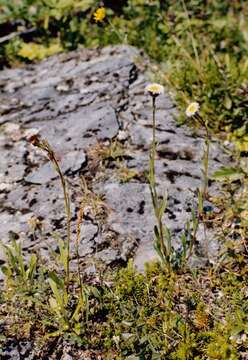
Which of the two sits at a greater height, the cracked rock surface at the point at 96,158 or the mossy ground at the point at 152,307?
the cracked rock surface at the point at 96,158

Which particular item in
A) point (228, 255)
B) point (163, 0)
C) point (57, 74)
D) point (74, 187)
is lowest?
point (228, 255)

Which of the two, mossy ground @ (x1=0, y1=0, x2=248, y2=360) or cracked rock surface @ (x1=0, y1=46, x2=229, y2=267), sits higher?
cracked rock surface @ (x1=0, y1=46, x2=229, y2=267)

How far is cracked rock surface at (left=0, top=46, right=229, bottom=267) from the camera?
121 inches

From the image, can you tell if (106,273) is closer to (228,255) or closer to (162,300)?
(162,300)

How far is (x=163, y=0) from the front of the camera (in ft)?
17.1

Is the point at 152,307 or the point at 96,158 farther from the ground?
the point at 96,158

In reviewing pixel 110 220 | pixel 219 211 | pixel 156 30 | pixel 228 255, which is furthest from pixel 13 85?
pixel 228 255

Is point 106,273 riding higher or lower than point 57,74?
lower

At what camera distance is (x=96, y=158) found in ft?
11.9

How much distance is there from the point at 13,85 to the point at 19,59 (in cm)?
63

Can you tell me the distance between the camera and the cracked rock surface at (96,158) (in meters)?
3.07

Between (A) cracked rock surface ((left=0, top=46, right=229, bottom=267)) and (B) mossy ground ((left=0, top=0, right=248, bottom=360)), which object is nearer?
(B) mossy ground ((left=0, top=0, right=248, bottom=360))

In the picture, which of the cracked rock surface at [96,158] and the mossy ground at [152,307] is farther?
the cracked rock surface at [96,158]

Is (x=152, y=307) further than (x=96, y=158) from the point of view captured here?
No
